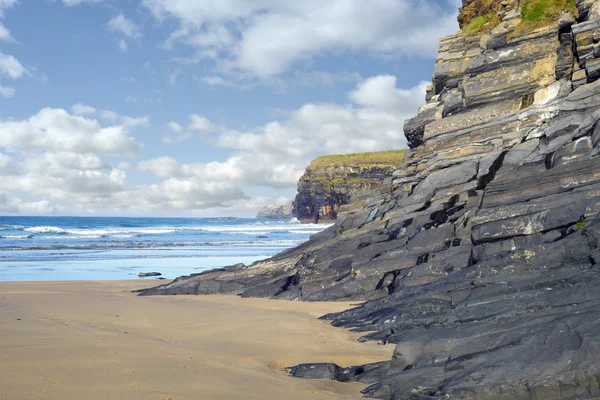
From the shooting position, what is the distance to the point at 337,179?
127688 mm

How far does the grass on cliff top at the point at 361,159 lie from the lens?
124 metres

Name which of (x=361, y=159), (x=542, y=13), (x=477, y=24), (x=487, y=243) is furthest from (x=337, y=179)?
(x=487, y=243)

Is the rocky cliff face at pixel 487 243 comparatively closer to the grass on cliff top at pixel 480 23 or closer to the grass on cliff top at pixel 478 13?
the grass on cliff top at pixel 480 23

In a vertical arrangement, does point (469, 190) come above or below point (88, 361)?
above

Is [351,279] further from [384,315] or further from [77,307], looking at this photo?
[77,307]

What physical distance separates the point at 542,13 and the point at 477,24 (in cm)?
625

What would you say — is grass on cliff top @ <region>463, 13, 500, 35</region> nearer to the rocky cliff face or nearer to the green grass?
the green grass

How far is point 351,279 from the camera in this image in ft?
56.9

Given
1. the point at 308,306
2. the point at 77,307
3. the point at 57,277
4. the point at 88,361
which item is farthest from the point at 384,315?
the point at 57,277

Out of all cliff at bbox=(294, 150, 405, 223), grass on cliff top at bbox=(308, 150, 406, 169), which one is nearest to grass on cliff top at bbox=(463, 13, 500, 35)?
cliff at bbox=(294, 150, 405, 223)

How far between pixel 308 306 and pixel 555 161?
26.2ft

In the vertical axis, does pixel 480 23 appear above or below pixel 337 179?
above

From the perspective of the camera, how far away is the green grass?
1220 inches

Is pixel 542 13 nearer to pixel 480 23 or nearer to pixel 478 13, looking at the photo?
pixel 480 23
